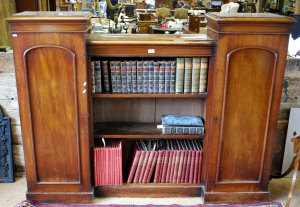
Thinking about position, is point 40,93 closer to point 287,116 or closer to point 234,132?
point 234,132

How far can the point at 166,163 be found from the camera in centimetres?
234

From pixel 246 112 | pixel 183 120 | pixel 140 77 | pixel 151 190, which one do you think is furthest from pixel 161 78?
pixel 151 190

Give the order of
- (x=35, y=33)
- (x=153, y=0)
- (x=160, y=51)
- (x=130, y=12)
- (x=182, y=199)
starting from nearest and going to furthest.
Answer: (x=35, y=33) < (x=160, y=51) < (x=182, y=199) < (x=130, y=12) < (x=153, y=0)

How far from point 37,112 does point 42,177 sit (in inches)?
19.4

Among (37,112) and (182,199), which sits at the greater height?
(37,112)

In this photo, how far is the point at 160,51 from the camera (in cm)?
201

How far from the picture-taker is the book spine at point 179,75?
210 centimetres

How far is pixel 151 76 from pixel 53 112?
2.28ft

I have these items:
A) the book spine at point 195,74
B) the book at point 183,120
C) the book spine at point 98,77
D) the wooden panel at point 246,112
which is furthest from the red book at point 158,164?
the book spine at point 98,77

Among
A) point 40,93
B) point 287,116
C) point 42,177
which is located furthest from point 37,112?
point 287,116

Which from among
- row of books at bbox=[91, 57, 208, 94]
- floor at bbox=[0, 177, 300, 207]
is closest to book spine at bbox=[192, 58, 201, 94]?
row of books at bbox=[91, 57, 208, 94]

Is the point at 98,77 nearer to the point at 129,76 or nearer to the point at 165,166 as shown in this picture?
the point at 129,76

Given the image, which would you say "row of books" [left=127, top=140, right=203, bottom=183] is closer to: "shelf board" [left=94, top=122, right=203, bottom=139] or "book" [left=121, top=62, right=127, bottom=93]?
"shelf board" [left=94, top=122, right=203, bottom=139]

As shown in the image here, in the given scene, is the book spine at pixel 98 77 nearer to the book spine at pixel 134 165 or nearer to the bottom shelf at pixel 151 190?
the book spine at pixel 134 165
